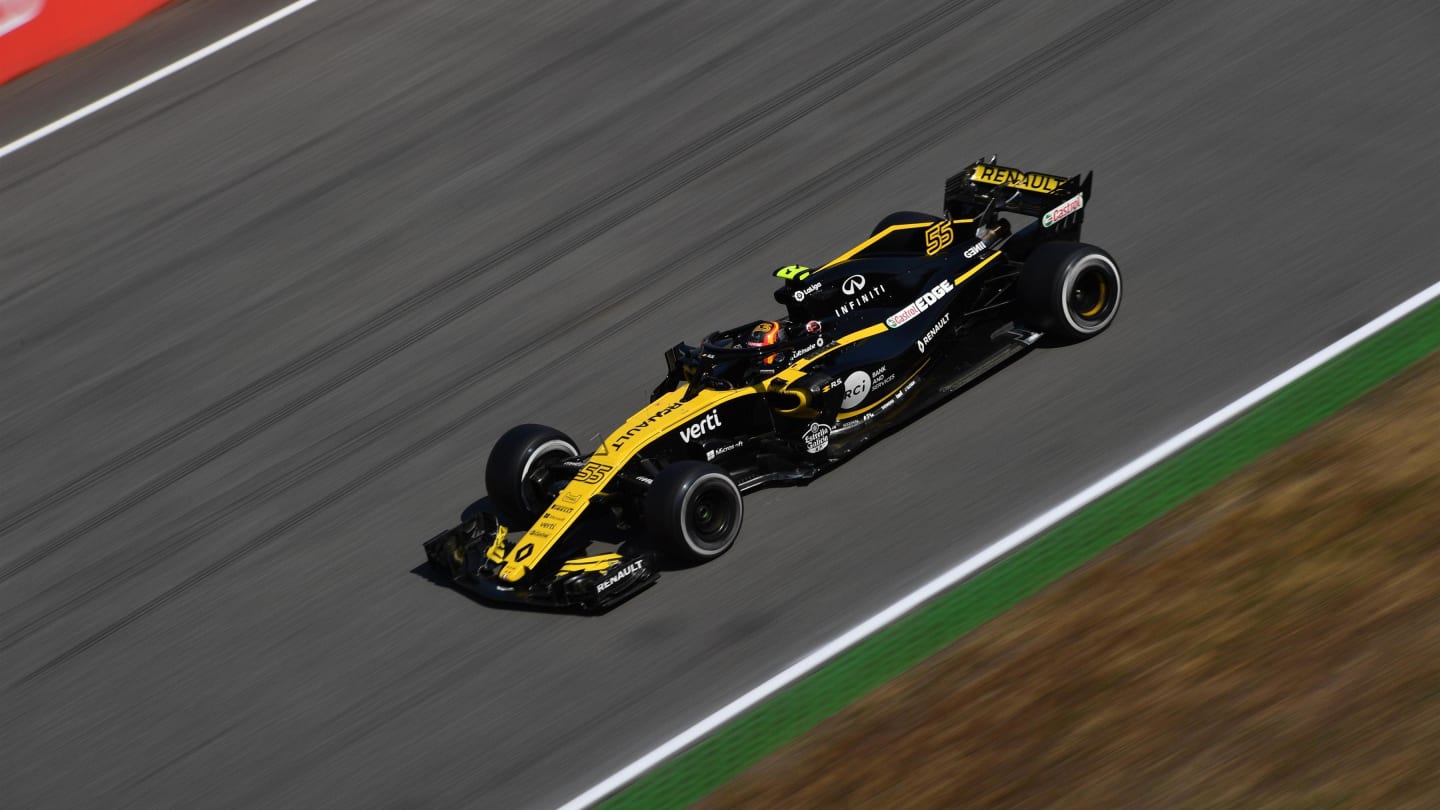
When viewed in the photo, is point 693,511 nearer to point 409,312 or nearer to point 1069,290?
point 1069,290

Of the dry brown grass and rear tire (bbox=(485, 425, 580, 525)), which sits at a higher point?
rear tire (bbox=(485, 425, 580, 525))

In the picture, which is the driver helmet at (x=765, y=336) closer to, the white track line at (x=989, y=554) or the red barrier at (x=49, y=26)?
the white track line at (x=989, y=554)

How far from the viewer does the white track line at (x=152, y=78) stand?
1681cm

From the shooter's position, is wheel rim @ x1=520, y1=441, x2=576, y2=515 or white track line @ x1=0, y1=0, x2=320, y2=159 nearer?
wheel rim @ x1=520, y1=441, x2=576, y2=515

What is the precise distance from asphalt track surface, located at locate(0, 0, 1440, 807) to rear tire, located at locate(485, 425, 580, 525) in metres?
0.69

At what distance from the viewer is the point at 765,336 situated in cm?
1096

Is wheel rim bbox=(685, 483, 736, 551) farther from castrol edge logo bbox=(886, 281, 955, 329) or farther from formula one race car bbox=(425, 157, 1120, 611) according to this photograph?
castrol edge logo bbox=(886, 281, 955, 329)

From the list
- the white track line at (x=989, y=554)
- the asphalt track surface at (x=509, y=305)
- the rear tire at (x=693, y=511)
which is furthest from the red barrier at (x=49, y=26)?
the white track line at (x=989, y=554)

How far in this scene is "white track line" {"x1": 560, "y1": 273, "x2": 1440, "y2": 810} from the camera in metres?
9.21

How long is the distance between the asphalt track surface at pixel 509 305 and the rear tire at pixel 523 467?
688 millimetres

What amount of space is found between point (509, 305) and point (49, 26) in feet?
22.9

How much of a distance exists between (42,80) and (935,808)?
13.1 metres

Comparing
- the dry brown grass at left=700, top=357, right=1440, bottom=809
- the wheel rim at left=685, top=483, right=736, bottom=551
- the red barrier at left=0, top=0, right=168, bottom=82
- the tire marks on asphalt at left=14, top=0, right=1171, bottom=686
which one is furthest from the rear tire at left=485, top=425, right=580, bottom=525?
the red barrier at left=0, top=0, right=168, bottom=82

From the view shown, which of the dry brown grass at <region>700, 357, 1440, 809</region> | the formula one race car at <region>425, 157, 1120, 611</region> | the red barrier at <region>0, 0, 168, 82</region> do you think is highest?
the red barrier at <region>0, 0, 168, 82</region>
